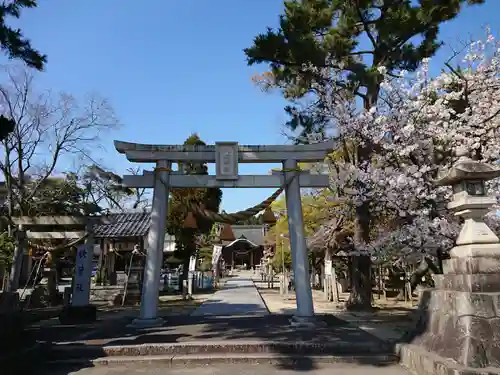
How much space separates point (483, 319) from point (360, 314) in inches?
312

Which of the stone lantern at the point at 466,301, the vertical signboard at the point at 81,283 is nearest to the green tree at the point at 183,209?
the vertical signboard at the point at 81,283

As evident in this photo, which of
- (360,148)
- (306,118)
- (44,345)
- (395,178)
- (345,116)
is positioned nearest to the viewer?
(44,345)

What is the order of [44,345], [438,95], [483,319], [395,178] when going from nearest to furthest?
[483,319] → [44,345] → [395,178] → [438,95]

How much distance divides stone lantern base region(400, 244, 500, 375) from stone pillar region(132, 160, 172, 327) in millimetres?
6204

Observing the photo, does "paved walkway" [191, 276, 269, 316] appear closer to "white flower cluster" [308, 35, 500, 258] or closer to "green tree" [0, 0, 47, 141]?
"white flower cluster" [308, 35, 500, 258]

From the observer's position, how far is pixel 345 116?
12469 millimetres

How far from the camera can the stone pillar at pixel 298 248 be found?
9680 mm

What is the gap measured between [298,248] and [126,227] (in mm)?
13575

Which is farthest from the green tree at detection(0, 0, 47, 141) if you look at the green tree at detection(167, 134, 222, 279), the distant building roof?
the distant building roof

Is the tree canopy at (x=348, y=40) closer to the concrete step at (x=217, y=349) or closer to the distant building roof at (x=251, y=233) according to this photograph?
the concrete step at (x=217, y=349)

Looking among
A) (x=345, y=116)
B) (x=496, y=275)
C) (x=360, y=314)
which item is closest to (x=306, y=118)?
(x=345, y=116)

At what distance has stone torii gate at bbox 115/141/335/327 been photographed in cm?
1012

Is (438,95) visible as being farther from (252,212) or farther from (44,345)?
(44,345)

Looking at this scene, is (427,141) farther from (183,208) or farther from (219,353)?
(183,208)
